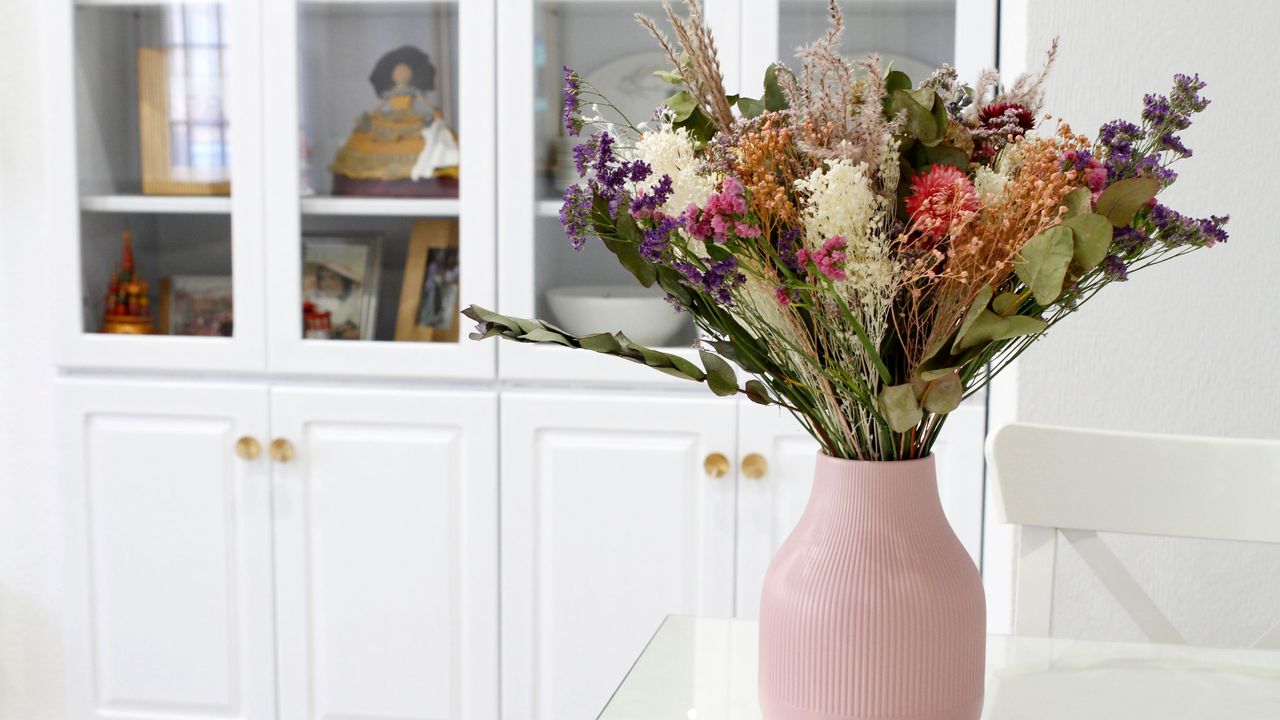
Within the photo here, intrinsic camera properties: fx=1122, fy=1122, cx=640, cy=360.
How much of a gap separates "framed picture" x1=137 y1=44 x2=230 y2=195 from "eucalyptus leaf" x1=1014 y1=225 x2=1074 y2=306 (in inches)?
63.0

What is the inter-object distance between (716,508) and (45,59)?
134 centimetres

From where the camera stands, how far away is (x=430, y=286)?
185 cm

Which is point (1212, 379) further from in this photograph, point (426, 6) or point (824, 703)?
point (426, 6)

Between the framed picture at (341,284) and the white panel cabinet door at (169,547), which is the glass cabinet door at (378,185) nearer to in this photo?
the framed picture at (341,284)

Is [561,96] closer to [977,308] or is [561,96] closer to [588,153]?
[588,153]

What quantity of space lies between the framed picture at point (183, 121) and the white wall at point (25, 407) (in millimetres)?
296

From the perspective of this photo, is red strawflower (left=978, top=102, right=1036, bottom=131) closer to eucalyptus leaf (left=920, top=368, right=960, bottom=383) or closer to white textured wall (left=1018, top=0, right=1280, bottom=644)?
eucalyptus leaf (left=920, top=368, right=960, bottom=383)

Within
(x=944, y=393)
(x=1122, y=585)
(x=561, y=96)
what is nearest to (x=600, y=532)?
(x=561, y=96)

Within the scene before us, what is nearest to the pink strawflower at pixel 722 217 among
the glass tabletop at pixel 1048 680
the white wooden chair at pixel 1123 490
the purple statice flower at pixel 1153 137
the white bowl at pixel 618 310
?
the purple statice flower at pixel 1153 137

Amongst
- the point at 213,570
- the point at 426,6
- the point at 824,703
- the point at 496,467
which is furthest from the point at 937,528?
the point at 213,570

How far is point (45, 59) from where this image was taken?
1871 mm

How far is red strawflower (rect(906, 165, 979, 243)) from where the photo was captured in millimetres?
566

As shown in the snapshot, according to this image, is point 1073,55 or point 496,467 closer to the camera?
point 1073,55

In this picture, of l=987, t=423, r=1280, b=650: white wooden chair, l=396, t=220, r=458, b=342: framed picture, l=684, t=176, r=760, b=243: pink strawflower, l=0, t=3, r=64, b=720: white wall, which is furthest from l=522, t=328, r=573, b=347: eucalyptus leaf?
l=0, t=3, r=64, b=720: white wall
